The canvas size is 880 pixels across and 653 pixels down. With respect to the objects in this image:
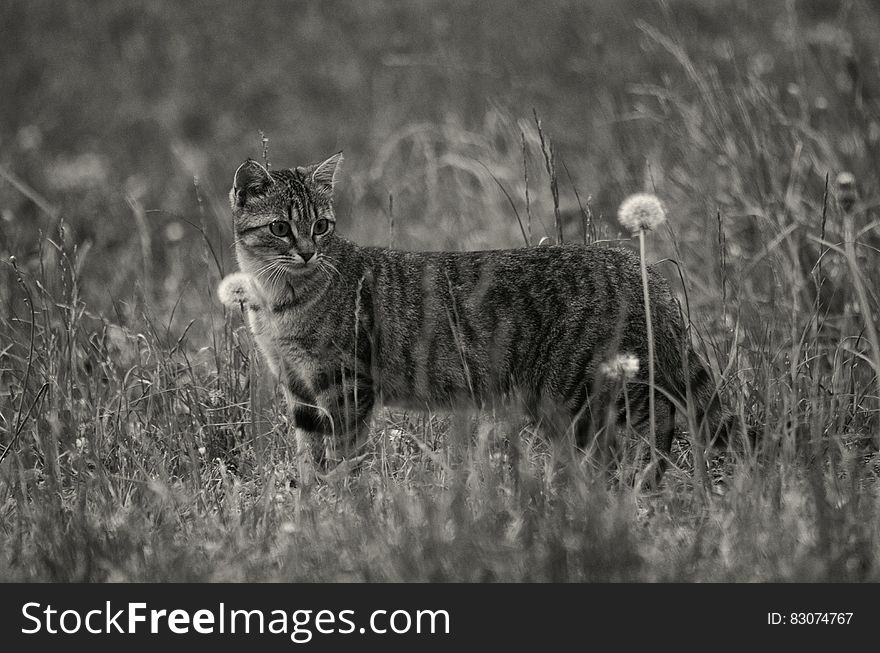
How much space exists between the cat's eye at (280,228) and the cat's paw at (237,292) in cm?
26

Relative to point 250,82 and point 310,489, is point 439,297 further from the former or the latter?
point 250,82

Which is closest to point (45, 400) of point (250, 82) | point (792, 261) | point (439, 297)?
point (439, 297)

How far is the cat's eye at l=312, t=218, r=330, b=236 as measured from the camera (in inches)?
177

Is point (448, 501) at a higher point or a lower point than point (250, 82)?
lower

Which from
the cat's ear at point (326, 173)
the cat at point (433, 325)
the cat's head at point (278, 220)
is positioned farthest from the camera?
the cat's ear at point (326, 173)

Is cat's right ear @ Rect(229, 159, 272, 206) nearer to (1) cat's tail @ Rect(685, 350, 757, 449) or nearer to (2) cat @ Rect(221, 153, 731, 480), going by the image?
(2) cat @ Rect(221, 153, 731, 480)

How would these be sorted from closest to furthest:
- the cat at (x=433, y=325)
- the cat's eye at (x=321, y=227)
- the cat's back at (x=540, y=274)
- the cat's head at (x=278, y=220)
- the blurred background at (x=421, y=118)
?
the cat at (x=433, y=325) → the cat's back at (x=540, y=274) → the cat's head at (x=278, y=220) → the cat's eye at (x=321, y=227) → the blurred background at (x=421, y=118)

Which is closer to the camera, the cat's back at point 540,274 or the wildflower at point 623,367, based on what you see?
the wildflower at point 623,367

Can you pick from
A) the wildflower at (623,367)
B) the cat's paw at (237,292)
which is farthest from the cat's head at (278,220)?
the wildflower at (623,367)

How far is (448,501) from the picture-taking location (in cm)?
327

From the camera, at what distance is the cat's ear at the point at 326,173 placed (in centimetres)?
464

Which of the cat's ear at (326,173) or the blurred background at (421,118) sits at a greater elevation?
the blurred background at (421,118)

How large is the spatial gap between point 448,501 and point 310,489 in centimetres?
55

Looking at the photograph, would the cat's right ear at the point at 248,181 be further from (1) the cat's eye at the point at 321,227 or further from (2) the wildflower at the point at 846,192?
(2) the wildflower at the point at 846,192
